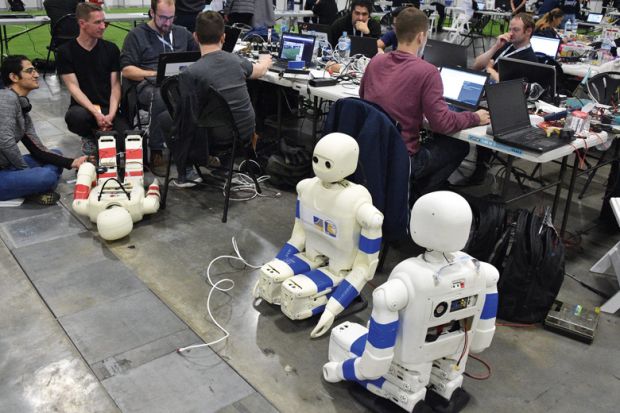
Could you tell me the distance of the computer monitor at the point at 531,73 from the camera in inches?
142

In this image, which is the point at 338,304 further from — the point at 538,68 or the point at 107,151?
the point at 538,68

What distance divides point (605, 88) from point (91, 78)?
358 centimetres

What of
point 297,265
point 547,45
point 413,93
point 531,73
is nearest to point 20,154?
point 297,265

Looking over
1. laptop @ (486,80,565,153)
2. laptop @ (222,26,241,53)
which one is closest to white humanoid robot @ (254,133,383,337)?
laptop @ (486,80,565,153)

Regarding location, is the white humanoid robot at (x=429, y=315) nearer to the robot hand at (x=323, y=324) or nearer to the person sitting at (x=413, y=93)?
the robot hand at (x=323, y=324)

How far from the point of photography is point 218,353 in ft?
7.36

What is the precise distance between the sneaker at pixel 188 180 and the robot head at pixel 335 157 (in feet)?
5.63

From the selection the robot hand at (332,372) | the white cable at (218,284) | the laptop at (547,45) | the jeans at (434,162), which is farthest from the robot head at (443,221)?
the laptop at (547,45)

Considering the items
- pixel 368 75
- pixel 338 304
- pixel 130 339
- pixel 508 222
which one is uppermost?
pixel 368 75

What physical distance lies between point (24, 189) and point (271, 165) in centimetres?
156

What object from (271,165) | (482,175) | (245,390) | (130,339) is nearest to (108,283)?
(130,339)

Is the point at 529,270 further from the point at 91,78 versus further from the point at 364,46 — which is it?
the point at 91,78

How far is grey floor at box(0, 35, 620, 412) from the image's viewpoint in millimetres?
2023

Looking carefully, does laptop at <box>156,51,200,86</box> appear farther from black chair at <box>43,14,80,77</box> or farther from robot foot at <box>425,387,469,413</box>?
black chair at <box>43,14,80,77</box>
